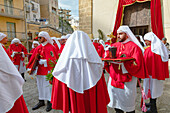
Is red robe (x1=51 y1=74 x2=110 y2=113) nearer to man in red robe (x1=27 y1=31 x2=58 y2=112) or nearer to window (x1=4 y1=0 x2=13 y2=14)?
man in red robe (x1=27 y1=31 x2=58 y2=112)

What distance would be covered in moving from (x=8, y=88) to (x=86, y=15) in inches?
465

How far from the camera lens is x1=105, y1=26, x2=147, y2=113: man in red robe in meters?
2.59

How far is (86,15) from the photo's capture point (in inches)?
476

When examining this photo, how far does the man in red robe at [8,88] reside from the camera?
1132 millimetres

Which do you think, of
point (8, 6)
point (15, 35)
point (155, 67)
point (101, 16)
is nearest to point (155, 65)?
point (155, 67)

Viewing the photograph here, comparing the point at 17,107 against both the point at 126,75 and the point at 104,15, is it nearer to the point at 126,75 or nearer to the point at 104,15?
the point at 126,75

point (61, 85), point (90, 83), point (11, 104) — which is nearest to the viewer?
point (11, 104)

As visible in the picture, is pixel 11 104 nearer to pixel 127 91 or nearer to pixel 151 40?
pixel 127 91

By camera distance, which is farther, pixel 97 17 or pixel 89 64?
pixel 97 17

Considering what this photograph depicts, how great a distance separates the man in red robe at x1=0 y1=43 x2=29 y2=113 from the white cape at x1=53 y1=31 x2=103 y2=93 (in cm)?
56

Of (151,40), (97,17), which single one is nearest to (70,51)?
(151,40)

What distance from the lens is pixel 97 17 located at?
11.5 metres

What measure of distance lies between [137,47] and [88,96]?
1646 mm

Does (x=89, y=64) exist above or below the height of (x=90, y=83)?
above
